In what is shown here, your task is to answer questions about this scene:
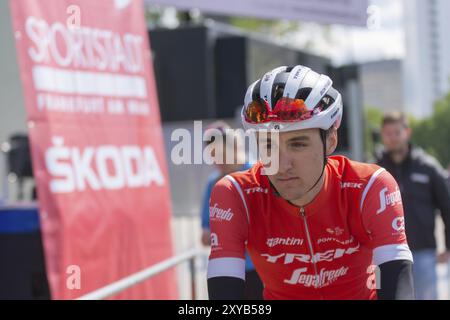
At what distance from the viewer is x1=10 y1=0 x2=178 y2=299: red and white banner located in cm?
468

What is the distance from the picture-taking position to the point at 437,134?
18.1 metres

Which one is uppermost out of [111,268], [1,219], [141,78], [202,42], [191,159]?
[202,42]

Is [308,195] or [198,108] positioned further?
[198,108]

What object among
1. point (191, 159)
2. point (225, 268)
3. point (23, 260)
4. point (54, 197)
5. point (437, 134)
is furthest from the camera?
point (437, 134)

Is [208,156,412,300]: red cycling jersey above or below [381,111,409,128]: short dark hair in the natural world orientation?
below

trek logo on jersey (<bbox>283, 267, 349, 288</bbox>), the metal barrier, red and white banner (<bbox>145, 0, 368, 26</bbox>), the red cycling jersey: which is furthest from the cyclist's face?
red and white banner (<bbox>145, 0, 368, 26</bbox>)

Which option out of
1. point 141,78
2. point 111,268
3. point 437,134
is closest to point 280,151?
point 111,268

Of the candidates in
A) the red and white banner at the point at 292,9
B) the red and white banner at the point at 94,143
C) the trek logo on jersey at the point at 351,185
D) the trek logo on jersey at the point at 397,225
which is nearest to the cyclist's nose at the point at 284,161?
the trek logo on jersey at the point at 351,185

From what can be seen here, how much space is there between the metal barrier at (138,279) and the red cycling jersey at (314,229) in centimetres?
121

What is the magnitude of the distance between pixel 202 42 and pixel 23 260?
11787mm

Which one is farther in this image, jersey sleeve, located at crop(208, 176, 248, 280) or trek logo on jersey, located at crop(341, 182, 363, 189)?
trek logo on jersey, located at crop(341, 182, 363, 189)

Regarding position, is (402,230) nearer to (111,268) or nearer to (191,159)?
(191,159)

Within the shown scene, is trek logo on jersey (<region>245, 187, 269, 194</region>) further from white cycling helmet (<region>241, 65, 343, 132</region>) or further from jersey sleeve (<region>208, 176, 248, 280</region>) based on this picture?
white cycling helmet (<region>241, 65, 343, 132</region>)

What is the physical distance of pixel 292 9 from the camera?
21.7 feet
